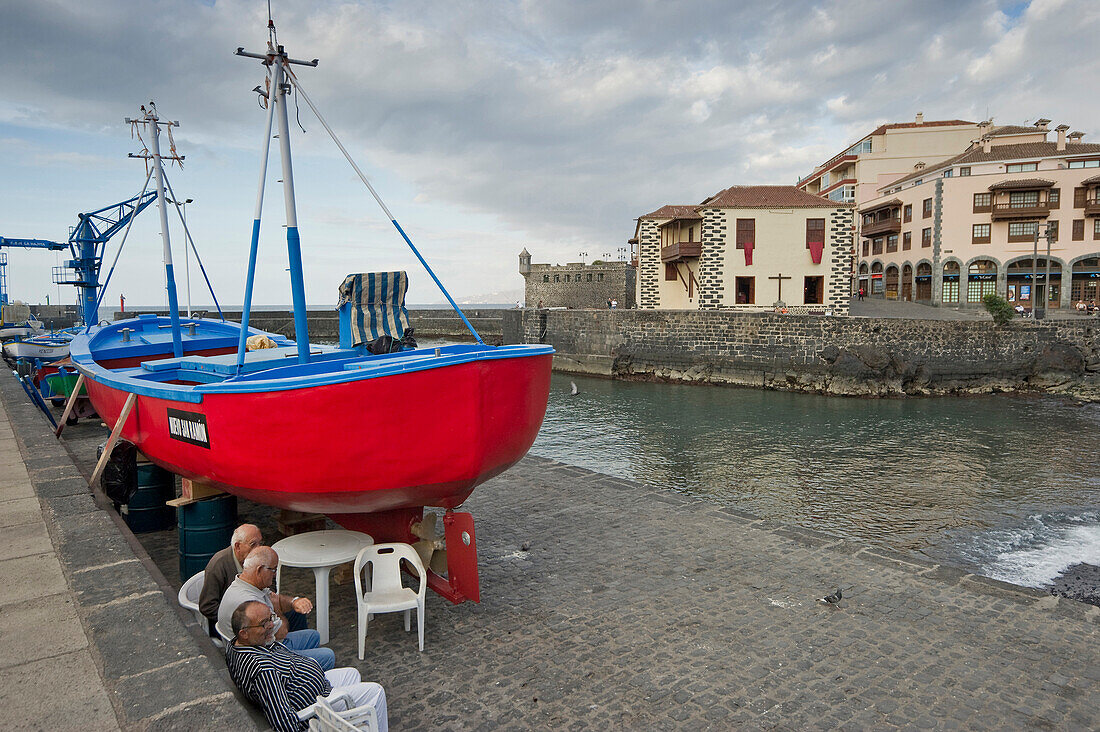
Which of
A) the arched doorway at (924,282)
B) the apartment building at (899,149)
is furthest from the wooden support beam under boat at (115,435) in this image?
the apartment building at (899,149)

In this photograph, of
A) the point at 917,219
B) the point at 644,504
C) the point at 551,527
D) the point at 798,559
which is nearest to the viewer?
the point at 798,559

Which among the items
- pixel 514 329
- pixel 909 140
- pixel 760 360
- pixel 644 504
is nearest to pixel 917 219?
pixel 909 140

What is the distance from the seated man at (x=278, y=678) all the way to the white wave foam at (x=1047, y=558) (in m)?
7.82

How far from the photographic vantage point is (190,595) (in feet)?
14.2

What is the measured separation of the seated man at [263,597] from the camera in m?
3.51

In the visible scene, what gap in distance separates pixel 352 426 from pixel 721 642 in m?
3.08

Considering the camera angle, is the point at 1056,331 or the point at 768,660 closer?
the point at 768,660

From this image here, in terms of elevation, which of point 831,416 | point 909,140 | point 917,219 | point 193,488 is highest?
point 909,140

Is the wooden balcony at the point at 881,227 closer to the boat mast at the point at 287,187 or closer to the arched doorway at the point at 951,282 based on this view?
the arched doorway at the point at 951,282

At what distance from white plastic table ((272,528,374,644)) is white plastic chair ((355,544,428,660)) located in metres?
0.12

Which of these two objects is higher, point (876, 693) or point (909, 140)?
point (909, 140)

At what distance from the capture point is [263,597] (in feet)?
11.7

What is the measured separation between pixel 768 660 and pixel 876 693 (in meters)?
0.67

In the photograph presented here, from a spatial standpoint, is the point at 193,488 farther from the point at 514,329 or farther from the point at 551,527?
the point at 514,329
